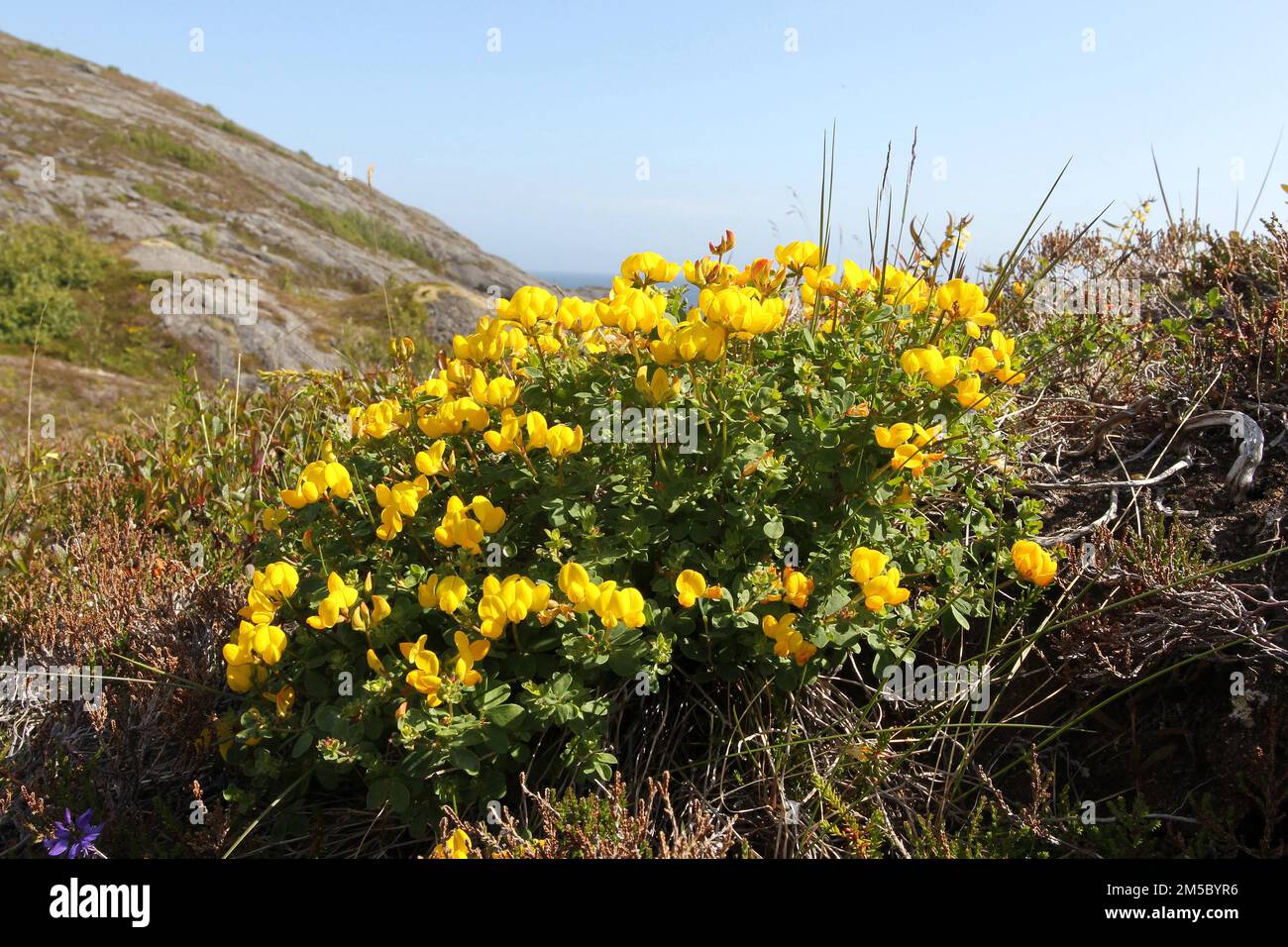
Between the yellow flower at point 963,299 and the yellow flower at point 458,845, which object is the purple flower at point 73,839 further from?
the yellow flower at point 963,299

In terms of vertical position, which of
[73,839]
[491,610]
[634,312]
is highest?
[634,312]

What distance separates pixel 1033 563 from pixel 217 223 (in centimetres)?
2353

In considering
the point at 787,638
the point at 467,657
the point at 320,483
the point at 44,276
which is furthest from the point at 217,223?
the point at 787,638

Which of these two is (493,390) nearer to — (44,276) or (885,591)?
(885,591)

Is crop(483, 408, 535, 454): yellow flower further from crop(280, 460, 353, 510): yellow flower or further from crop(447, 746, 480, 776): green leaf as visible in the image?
crop(447, 746, 480, 776): green leaf

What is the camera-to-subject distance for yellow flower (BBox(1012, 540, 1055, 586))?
2098 mm

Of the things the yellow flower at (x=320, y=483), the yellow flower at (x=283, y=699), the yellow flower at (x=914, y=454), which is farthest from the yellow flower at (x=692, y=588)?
the yellow flower at (x=283, y=699)

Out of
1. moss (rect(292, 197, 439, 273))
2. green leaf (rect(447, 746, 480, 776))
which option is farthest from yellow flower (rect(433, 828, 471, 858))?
moss (rect(292, 197, 439, 273))

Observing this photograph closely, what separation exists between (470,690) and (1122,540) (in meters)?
2.00

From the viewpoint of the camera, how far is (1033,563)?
2.11 m

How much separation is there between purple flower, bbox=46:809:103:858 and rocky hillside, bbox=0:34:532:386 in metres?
3.82
